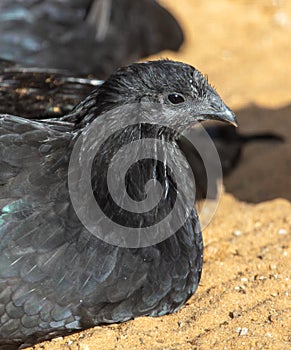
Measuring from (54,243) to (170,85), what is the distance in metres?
0.96

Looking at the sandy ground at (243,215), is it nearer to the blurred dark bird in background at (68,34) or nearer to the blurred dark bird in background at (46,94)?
the blurred dark bird in background at (46,94)

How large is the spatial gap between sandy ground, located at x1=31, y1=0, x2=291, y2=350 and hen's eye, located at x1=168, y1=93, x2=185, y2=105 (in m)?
1.14

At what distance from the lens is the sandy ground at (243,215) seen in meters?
3.79

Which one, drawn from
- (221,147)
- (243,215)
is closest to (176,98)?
(243,215)

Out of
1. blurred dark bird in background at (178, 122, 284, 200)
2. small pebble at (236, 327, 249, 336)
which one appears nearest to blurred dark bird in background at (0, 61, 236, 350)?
small pebble at (236, 327, 249, 336)

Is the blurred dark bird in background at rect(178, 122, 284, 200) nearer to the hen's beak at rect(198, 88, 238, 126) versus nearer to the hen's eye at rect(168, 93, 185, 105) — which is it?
the hen's beak at rect(198, 88, 238, 126)

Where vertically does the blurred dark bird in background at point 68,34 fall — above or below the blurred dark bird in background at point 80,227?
below

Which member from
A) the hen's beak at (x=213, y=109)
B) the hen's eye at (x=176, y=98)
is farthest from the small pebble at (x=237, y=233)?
the hen's eye at (x=176, y=98)

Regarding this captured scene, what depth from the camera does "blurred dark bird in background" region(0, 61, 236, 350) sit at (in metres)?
3.56

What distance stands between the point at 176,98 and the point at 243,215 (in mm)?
1604

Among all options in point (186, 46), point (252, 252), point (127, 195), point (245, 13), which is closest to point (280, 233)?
point (252, 252)

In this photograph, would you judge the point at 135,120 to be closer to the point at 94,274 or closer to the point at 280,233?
the point at 94,274

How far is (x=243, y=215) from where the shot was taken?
5090 mm

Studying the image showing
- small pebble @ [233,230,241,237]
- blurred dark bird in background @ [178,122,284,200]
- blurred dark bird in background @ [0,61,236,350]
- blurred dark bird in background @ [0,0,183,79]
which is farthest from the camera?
blurred dark bird in background @ [0,0,183,79]
